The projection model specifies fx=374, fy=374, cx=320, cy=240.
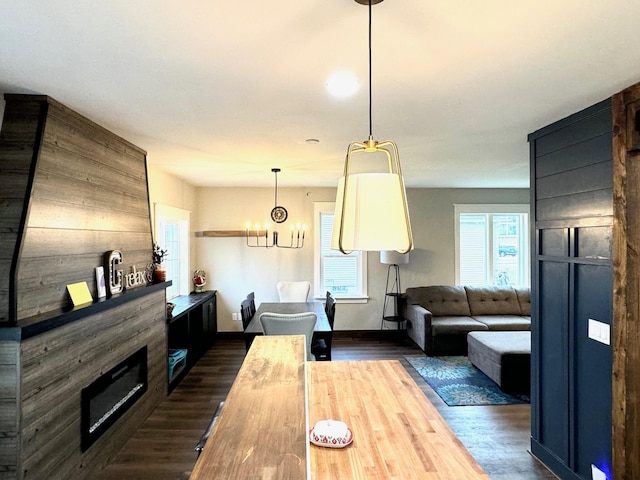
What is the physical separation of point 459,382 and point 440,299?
1.76 m

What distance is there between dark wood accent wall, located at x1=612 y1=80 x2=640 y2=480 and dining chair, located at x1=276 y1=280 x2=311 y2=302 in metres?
Result: 4.10

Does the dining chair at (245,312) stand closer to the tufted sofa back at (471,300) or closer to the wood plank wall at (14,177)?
the wood plank wall at (14,177)

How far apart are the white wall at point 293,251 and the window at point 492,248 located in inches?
7.9

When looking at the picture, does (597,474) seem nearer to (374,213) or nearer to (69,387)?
(374,213)

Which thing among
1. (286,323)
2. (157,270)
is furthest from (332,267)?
(157,270)

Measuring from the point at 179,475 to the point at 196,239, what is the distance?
3.94m

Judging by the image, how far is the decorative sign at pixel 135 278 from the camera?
317 centimetres

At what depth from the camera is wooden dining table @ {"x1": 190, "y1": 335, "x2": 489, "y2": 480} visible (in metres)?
0.91

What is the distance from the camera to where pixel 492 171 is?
15.3 ft

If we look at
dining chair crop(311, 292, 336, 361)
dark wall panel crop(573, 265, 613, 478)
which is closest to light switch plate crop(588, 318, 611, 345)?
dark wall panel crop(573, 265, 613, 478)

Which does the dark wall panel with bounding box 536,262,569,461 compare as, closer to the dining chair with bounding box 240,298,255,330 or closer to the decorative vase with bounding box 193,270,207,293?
the dining chair with bounding box 240,298,255,330

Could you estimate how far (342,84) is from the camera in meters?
2.03

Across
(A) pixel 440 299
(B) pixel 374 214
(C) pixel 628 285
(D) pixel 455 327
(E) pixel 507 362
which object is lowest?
(E) pixel 507 362

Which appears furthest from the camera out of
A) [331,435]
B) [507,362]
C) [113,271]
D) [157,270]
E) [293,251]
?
[293,251]
